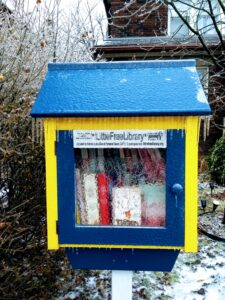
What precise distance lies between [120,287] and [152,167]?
0.85 metres

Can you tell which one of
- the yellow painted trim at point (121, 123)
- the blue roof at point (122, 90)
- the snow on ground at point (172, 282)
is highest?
the blue roof at point (122, 90)

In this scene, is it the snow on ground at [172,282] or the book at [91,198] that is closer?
the book at [91,198]

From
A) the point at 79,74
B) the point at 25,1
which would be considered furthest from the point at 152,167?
the point at 25,1

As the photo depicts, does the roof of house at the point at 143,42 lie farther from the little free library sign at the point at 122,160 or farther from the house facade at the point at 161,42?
the little free library sign at the point at 122,160

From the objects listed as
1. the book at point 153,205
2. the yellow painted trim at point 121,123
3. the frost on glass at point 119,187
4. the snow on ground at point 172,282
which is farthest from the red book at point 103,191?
the snow on ground at point 172,282

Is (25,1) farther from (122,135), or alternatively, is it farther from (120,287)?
(120,287)

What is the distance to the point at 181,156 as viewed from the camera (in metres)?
1.86

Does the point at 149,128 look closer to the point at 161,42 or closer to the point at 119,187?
the point at 119,187

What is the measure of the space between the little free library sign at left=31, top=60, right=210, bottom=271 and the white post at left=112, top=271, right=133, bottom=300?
11 cm

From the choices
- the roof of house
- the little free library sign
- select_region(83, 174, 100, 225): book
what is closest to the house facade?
the roof of house

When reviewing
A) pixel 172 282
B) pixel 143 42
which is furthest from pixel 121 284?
pixel 143 42

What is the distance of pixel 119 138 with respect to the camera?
6.22 ft

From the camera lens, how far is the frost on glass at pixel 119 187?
6.61ft

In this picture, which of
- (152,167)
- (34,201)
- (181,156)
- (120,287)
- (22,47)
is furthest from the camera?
(22,47)
